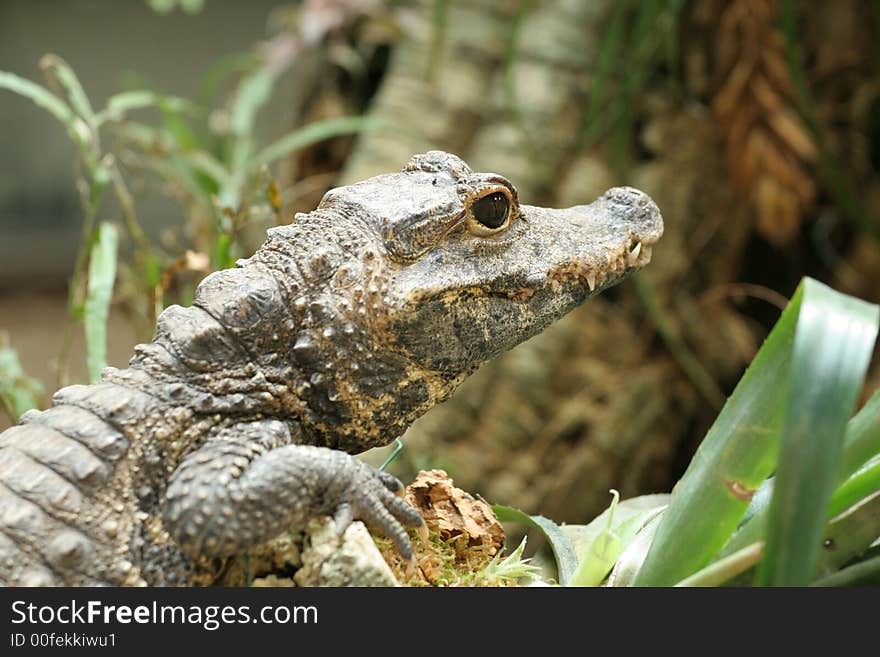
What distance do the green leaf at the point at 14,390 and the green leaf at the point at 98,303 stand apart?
29 centimetres

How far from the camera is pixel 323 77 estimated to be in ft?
16.9

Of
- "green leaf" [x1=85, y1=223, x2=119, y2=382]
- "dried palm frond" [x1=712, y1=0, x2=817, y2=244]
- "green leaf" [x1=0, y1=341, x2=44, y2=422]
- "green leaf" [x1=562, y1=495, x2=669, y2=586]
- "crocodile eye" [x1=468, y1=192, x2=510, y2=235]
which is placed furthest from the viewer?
"dried palm frond" [x1=712, y1=0, x2=817, y2=244]

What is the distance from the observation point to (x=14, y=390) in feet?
8.81

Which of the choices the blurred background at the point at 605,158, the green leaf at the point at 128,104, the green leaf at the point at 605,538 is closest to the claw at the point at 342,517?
the green leaf at the point at 605,538

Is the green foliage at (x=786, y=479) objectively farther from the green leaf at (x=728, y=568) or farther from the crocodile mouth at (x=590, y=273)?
the crocodile mouth at (x=590, y=273)

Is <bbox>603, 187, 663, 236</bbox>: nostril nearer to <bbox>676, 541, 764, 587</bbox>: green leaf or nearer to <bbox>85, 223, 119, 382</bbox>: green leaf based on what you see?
<bbox>676, 541, 764, 587</bbox>: green leaf

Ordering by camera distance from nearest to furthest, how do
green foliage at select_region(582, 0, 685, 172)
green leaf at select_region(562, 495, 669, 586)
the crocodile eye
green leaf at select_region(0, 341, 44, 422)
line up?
1. green leaf at select_region(562, 495, 669, 586)
2. the crocodile eye
3. green leaf at select_region(0, 341, 44, 422)
4. green foliage at select_region(582, 0, 685, 172)

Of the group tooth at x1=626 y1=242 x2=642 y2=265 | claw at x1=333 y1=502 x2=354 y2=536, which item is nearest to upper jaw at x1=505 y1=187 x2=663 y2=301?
tooth at x1=626 y1=242 x2=642 y2=265

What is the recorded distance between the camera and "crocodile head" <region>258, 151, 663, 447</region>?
5.57 ft

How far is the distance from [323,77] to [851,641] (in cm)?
447

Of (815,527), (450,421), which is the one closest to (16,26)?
(450,421)

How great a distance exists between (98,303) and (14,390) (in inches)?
17.5

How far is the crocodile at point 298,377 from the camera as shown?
147 cm

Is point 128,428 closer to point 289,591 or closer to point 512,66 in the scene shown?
point 289,591
